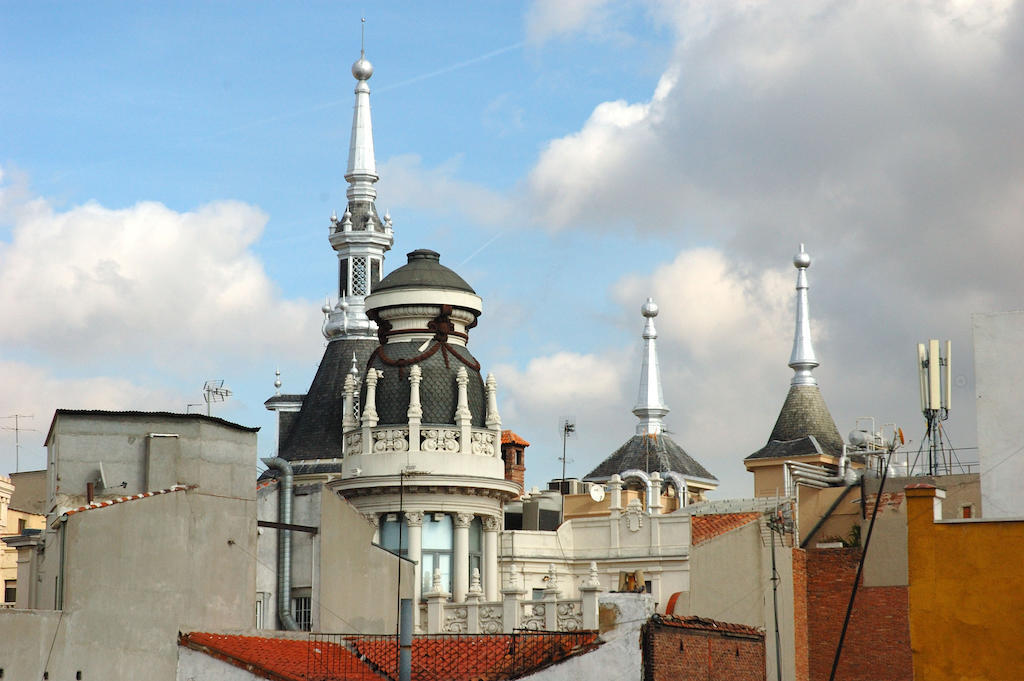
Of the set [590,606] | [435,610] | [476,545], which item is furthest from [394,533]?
[590,606]

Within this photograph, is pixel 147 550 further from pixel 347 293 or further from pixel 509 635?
pixel 347 293

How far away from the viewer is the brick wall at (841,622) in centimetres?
5047

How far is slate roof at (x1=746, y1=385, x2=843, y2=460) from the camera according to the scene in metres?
82.4

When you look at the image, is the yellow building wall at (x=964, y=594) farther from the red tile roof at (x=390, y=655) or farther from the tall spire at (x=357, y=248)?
the tall spire at (x=357, y=248)

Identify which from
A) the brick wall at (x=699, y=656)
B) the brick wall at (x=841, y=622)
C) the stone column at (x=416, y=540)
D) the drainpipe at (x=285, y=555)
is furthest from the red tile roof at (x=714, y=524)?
the drainpipe at (x=285, y=555)

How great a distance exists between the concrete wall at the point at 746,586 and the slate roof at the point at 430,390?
7.96 m

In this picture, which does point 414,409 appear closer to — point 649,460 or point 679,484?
point 679,484

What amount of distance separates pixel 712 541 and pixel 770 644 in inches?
155

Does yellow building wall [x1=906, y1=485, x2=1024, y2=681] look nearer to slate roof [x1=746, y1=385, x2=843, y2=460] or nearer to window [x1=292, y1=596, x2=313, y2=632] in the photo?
window [x1=292, y1=596, x2=313, y2=632]

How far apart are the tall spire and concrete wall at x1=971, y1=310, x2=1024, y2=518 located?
124 feet

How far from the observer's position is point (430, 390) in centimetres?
5475

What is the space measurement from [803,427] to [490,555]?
34640 mm

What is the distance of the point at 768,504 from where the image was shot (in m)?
58.6

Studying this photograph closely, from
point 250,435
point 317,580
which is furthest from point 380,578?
point 250,435
